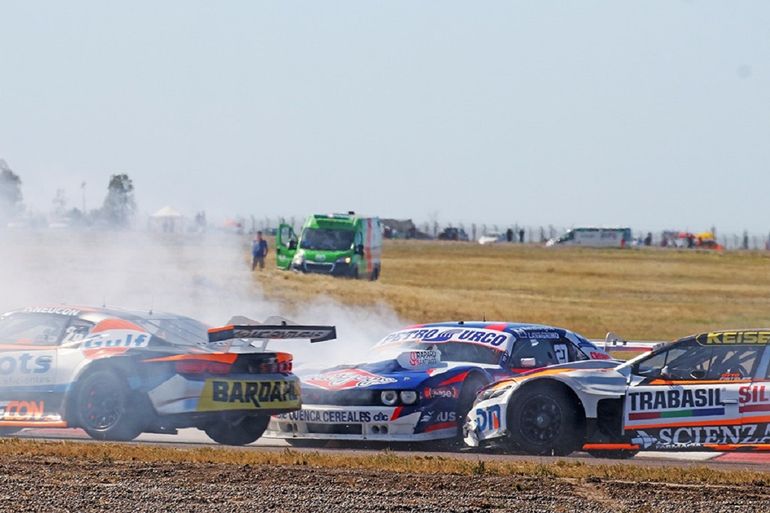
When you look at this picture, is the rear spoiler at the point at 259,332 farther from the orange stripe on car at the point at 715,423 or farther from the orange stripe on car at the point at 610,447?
the orange stripe on car at the point at 715,423

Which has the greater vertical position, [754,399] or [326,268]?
[326,268]

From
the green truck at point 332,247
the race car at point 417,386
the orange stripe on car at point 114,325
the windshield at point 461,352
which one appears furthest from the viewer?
the green truck at point 332,247

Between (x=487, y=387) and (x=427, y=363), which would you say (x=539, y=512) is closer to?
(x=487, y=387)

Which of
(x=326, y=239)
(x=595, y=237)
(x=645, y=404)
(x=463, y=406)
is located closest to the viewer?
(x=645, y=404)

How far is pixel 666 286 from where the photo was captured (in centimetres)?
5188

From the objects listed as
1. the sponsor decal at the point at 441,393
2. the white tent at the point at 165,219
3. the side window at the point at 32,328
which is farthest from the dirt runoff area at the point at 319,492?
the white tent at the point at 165,219

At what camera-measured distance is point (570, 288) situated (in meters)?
49.6

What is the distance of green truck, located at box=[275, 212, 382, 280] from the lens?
39719mm

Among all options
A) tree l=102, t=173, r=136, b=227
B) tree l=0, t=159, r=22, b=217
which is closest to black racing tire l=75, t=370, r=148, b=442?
tree l=0, t=159, r=22, b=217

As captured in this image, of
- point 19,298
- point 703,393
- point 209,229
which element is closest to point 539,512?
point 703,393

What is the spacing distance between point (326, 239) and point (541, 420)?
29.3 meters

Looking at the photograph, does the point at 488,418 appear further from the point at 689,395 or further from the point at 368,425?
the point at 689,395

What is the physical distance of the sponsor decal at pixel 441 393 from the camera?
11914 millimetres

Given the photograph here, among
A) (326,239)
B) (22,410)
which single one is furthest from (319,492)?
(326,239)
